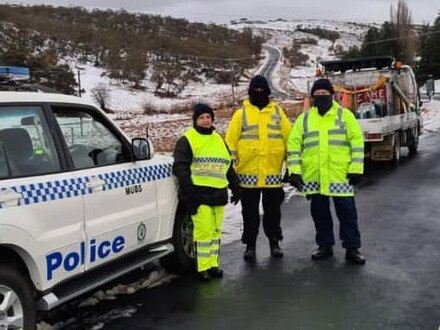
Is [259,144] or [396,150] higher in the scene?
[259,144]

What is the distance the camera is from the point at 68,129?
4605 millimetres

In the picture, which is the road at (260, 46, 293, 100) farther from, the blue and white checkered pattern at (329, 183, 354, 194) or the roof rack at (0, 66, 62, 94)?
the roof rack at (0, 66, 62, 94)

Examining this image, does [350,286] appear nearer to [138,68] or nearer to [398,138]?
[398,138]

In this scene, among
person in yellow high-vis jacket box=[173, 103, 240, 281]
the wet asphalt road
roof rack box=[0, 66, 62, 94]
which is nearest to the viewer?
roof rack box=[0, 66, 62, 94]

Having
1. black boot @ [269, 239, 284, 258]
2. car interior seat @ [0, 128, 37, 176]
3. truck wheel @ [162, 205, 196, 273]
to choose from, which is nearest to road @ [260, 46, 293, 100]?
black boot @ [269, 239, 284, 258]

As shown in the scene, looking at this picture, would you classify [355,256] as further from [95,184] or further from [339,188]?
[95,184]

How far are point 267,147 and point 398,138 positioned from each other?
9.55m

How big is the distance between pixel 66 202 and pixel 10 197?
52 centimetres

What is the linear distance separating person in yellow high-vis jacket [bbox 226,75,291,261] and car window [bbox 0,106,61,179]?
8.19 feet

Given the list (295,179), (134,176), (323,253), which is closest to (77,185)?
(134,176)

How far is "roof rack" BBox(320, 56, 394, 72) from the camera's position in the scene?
1512cm

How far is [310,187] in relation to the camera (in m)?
6.33

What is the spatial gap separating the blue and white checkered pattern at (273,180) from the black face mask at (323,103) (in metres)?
0.82

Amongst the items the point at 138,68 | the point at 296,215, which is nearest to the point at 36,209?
the point at 296,215
